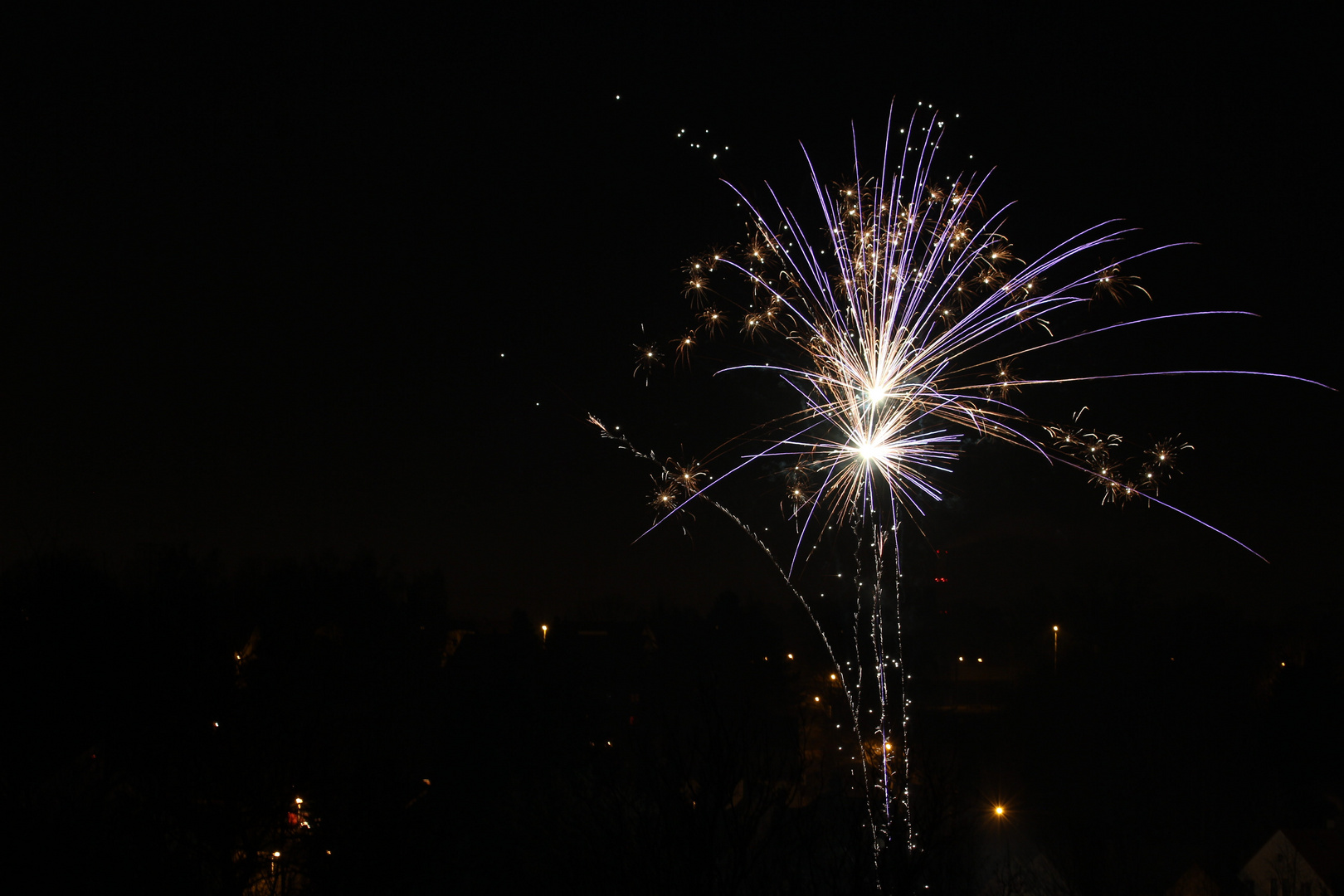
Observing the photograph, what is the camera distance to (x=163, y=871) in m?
9.84

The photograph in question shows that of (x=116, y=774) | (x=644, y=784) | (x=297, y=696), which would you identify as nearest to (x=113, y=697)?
(x=116, y=774)

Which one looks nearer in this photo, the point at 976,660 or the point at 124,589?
the point at 124,589

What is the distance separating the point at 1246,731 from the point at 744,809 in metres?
30.1

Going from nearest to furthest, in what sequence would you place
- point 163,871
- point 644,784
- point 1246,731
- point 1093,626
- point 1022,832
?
point 644,784 → point 163,871 → point 1022,832 → point 1246,731 → point 1093,626

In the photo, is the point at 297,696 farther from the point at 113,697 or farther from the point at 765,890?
the point at 765,890

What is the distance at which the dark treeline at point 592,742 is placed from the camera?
8328 millimetres

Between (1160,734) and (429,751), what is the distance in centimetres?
2367

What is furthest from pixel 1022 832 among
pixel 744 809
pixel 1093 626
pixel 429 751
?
pixel 744 809

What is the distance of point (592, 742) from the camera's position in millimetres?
23172

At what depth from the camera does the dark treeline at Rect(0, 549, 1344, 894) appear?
833 centimetres

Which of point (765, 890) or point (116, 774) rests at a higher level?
point (116, 774)

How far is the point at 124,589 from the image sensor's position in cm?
1459

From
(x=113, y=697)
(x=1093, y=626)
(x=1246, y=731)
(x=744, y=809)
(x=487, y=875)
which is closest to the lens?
(x=744, y=809)

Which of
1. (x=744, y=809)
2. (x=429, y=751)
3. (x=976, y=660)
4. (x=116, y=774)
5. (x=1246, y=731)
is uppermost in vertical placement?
(x=976, y=660)
